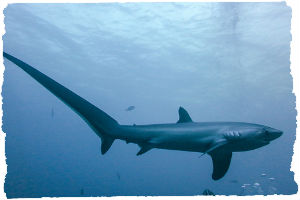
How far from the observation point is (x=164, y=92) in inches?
1586

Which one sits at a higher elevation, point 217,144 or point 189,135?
point 189,135

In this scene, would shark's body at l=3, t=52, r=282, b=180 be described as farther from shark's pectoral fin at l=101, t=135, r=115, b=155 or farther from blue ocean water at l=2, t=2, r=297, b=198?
blue ocean water at l=2, t=2, r=297, b=198

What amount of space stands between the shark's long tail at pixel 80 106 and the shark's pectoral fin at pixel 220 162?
6.44 ft

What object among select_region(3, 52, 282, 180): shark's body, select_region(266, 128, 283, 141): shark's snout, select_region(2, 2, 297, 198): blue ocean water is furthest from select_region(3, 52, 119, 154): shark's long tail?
select_region(2, 2, 297, 198): blue ocean water

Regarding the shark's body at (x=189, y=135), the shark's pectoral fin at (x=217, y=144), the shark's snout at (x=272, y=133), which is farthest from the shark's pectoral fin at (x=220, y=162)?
the shark's snout at (x=272, y=133)

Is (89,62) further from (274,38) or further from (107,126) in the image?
(107,126)

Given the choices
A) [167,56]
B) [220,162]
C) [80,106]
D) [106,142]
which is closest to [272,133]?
[220,162]

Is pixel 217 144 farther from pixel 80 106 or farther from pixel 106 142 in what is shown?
pixel 80 106

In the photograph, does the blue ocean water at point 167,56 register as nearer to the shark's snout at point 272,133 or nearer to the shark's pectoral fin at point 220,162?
the shark's pectoral fin at point 220,162

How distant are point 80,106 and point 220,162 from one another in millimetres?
2883

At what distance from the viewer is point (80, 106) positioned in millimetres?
3359

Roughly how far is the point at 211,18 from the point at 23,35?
58.4 feet

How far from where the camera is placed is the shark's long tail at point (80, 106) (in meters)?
2.78

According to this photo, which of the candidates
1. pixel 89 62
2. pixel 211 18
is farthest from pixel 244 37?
pixel 89 62
